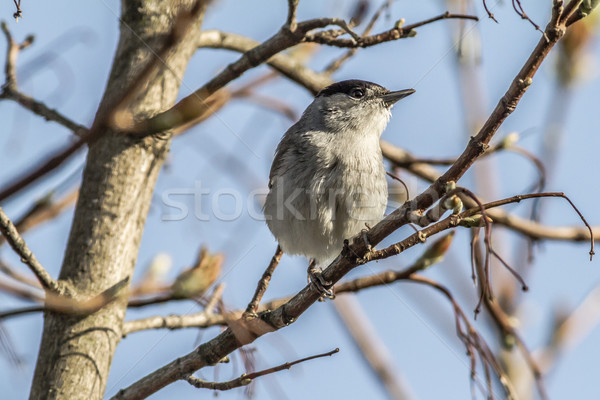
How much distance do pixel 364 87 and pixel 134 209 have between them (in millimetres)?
2623

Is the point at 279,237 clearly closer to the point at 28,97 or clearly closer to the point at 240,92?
the point at 240,92

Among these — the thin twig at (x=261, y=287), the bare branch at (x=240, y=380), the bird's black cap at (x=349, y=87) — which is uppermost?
the bird's black cap at (x=349, y=87)

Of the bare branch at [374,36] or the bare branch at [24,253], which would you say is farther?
the bare branch at [374,36]

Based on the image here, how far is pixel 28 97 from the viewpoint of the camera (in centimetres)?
381

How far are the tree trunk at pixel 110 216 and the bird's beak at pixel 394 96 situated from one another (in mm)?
1914

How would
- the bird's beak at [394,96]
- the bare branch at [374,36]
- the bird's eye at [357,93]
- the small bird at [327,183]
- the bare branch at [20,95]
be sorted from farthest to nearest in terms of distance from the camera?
the bird's eye at [357,93]
the bird's beak at [394,96]
the small bird at [327,183]
the bare branch at [20,95]
the bare branch at [374,36]

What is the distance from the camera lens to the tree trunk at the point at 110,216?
3367mm

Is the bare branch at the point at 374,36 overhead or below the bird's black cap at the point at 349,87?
below

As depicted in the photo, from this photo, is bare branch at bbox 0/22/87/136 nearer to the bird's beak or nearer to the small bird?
the small bird

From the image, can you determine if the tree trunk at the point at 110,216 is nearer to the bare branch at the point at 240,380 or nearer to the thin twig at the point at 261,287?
the bare branch at the point at 240,380

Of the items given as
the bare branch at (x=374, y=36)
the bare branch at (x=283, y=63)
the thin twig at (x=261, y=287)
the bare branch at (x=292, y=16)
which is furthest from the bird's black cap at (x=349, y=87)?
the bare branch at (x=292, y=16)

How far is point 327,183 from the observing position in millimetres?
4512

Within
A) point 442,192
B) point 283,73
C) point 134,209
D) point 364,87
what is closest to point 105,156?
point 134,209

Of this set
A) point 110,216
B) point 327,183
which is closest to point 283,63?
point 327,183
